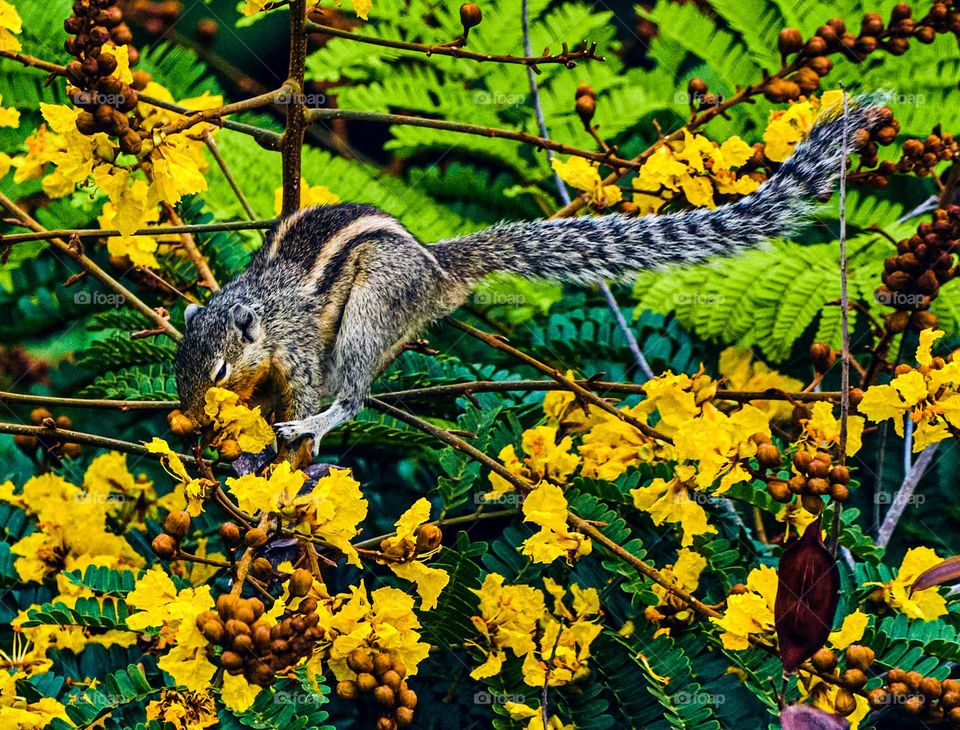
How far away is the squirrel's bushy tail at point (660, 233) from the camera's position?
215 centimetres

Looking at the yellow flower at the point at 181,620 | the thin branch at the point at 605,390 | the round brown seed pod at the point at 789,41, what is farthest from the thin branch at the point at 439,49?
the yellow flower at the point at 181,620

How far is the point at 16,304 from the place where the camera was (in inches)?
116

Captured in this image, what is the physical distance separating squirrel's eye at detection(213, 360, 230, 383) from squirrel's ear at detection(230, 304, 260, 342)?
0.08 metres

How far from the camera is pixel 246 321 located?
2377 millimetres

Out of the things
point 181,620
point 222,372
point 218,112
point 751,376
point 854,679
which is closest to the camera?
point 181,620

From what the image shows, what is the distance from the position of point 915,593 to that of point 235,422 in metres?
1.13

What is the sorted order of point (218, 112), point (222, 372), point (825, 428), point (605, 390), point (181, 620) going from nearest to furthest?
point (181, 620), point (218, 112), point (825, 428), point (605, 390), point (222, 372)

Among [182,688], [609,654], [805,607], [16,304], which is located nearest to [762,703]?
[609,654]

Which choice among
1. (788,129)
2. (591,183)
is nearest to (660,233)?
(591,183)

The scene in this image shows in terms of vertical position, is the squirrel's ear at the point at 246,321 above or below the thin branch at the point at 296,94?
below

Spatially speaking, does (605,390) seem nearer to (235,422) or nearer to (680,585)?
(680,585)

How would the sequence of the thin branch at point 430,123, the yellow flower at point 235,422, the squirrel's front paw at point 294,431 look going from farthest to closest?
the squirrel's front paw at point 294,431 < the thin branch at point 430,123 < the yellow flower at point 235,422

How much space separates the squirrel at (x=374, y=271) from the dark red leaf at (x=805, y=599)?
810 mm

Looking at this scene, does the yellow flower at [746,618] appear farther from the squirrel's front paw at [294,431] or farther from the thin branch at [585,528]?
the squirrel's front paw at [294,431]
